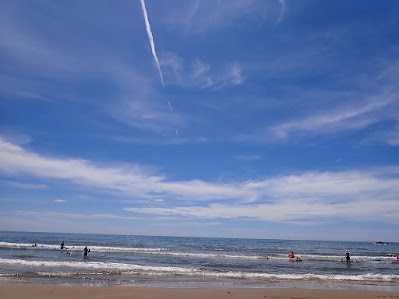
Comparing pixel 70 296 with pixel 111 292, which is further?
pixel 111 292

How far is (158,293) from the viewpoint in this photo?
45.6ft

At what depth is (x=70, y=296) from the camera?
1282 centimetres

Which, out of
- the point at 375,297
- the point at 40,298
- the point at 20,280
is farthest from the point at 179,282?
the point at 375,297

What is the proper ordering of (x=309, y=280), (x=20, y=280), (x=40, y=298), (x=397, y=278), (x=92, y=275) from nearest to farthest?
(x=40, y=298) < (x=20, y=280) < (x=92, y=275) < (x=309, y=280) < (x=397, y=278)

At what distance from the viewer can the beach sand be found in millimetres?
13031

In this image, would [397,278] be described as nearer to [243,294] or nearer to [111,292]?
[243,294]

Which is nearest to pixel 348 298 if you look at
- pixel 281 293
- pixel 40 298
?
pixel 281 293

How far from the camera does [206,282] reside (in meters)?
18.2

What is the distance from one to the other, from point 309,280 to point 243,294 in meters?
9.00

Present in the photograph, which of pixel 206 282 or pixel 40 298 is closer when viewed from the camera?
pixel 40 298

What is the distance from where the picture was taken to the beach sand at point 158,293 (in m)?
13.0

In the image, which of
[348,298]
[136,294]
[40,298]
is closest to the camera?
[40,298]

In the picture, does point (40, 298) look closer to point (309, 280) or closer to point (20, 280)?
point (20, 280)

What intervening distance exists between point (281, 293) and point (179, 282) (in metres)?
6.44
